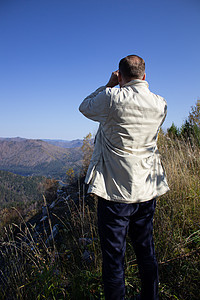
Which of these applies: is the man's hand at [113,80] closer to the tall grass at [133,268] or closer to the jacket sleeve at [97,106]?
the jacket sleeve at [97,106]

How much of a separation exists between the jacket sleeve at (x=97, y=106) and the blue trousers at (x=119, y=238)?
635 millimetres

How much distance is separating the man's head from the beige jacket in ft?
0.18

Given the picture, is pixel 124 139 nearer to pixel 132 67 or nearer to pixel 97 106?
pixel 97 106

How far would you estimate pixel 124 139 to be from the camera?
118cm

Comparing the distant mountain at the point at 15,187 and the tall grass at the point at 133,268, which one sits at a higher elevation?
the tall grass at the point at 133,268

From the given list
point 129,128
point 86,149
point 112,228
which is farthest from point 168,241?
point 86,149

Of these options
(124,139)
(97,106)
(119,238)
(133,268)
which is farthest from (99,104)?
(133,268)

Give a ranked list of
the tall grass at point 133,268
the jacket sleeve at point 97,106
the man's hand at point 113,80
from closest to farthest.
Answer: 1. the jacket sleeve at point 97,106
2. the man's hand at point 113,80
3. the tall grass at point 133,268

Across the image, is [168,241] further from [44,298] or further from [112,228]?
[44,298]

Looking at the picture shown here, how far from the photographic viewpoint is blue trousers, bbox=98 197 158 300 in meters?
1.21

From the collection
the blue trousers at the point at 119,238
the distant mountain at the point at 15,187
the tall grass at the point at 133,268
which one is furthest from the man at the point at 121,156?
the distant mountain at the point at 15,187

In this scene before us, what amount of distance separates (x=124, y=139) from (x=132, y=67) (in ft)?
1.74

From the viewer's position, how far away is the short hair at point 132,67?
4.00 feet

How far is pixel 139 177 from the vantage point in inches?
48.9
